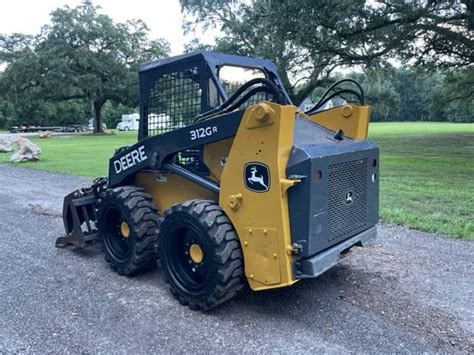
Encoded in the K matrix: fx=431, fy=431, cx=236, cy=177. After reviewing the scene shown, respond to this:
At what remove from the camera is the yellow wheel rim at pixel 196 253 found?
3428 mm

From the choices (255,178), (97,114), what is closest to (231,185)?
(255,178)

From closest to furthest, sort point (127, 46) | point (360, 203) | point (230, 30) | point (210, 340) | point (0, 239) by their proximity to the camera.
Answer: point (210, 340)
point (360, 203)
point (0, 239)
point (230, 30)
point (127, 46)

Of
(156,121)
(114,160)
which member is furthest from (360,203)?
(114,160)

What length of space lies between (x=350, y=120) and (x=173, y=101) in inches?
66.4

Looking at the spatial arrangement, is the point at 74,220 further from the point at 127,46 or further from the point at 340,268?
the point at 127,46

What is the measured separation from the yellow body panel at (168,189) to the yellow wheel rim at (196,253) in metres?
0.47

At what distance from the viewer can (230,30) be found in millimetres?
25781

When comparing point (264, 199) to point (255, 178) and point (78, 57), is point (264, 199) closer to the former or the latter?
point (255, 178)

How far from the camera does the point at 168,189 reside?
13.8 ft

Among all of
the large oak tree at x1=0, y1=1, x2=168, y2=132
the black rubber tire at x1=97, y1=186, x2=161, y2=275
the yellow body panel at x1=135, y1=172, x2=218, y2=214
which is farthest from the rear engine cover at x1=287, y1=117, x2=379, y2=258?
the large oak tree at x1=0, y1=1, x2=168, y2=132

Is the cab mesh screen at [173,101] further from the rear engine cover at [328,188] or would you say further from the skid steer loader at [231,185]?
the rear engine cover at [328,188]

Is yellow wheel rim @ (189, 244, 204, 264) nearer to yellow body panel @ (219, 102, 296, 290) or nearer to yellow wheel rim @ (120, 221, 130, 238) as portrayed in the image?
yellow body panel @ (219, 102, 296, 290)

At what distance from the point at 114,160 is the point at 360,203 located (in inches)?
96.1

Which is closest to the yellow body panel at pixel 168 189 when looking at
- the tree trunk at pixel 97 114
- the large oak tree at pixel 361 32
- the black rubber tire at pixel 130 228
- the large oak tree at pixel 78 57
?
the black rubber tire at pixel 130 228
